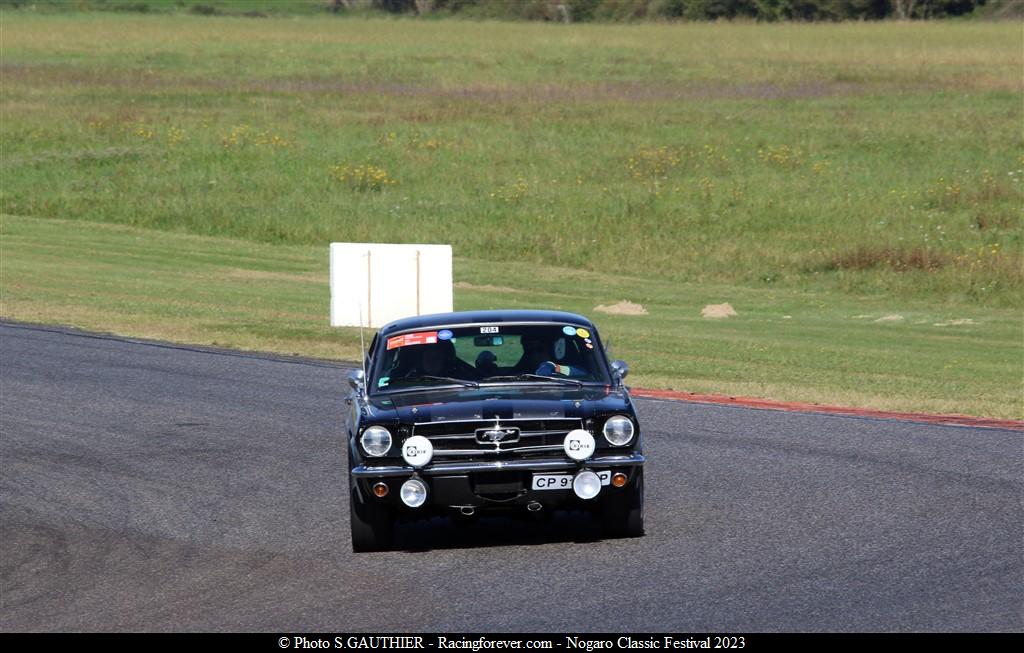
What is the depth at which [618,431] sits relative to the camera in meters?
10.2

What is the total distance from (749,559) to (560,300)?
1829 cm

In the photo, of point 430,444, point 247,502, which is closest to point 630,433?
point 430,444

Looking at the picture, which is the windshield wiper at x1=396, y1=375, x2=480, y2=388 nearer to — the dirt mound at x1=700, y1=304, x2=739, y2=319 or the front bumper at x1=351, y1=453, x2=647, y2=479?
the front bumper at x1=351, y1=453, x2=647, y2=479

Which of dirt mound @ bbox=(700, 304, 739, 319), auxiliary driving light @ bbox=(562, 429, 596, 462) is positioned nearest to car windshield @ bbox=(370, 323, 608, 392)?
auxiliary driving light @ bbox=(562, 429, 596, 462)

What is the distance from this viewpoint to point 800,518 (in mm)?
11203

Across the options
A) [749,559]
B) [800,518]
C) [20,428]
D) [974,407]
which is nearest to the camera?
[749,559]

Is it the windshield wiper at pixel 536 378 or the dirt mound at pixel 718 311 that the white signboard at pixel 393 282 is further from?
the windshield wiper at pixel 536 378

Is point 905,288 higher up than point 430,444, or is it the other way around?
point 430,444

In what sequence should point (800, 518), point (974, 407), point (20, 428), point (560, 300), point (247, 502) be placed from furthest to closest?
point (560, 300) → point (974, 407) → point (20, 428) → point (247, 502) → point (800, 518)

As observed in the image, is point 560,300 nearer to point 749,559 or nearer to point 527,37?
point 749,559

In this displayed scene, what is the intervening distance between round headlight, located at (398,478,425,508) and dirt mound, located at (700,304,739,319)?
16632 millimetres

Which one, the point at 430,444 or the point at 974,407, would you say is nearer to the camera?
the point at 430,444

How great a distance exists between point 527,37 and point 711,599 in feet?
254

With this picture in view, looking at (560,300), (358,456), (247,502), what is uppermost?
(358,456)
